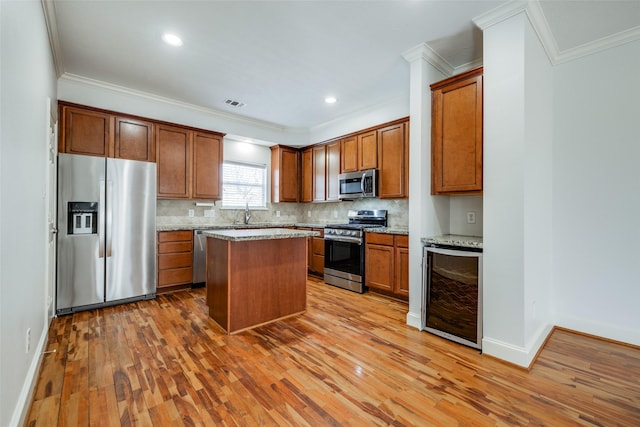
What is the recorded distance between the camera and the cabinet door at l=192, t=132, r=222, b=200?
4.47 m

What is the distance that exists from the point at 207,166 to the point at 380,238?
2.97m

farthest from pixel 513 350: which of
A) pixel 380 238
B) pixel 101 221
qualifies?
pixel 101 221

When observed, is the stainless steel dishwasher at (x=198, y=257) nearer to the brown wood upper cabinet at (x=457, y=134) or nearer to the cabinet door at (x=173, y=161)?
the cabinet door at (x=173, y=161)

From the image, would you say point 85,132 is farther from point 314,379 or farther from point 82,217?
point 314,379

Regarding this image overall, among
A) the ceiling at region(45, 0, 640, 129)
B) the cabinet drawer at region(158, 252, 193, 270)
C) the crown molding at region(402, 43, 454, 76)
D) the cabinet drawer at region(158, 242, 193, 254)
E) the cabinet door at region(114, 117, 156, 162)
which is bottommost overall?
the cabinet drawer at region(158, 252, 193, 270)

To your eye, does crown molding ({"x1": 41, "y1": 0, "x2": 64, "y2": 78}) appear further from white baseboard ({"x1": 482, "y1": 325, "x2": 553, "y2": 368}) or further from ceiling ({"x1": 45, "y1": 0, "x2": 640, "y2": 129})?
white baseboard ({"x1": 482, "y1": 325, "x2": 553, "y2": 368})

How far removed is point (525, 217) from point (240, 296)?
259cm

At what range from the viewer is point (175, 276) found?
4070 mm

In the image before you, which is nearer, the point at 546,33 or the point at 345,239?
the point at 546,33

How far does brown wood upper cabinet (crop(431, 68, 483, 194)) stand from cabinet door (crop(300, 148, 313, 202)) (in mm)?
2967

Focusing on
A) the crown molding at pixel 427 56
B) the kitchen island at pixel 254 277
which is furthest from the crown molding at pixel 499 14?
the kitchen island at pixel 254 277

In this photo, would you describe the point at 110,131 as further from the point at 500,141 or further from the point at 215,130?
the point at 500,141

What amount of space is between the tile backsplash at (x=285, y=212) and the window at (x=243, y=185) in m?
0.16

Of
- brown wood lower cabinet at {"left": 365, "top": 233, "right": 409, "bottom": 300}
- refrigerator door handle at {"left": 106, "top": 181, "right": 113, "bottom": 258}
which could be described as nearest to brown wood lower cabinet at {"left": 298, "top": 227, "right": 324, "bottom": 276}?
brown wood lower cabinet at {"left": 365, "top": 233, "right": 409, "bottom": 300}
